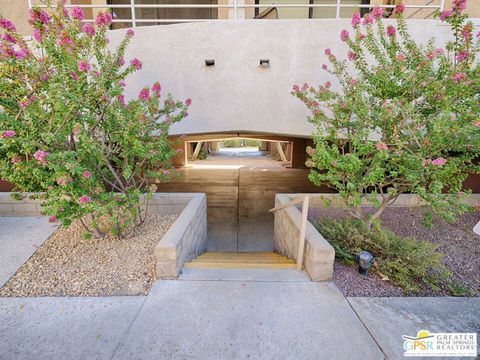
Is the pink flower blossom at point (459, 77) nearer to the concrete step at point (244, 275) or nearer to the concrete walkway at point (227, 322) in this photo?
the concrete walkway at point (227, 322)

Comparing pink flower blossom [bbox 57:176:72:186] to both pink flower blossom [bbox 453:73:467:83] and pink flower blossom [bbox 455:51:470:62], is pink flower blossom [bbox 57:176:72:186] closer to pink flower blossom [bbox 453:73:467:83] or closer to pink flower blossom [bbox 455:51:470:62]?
pink flower blossom [bbox 453:73:467:83]

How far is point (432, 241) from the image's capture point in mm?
3686

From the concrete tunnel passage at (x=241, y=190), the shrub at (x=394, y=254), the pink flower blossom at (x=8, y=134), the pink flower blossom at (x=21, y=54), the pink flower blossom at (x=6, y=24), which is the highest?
the pink flower blossom at (x=6, y=24)

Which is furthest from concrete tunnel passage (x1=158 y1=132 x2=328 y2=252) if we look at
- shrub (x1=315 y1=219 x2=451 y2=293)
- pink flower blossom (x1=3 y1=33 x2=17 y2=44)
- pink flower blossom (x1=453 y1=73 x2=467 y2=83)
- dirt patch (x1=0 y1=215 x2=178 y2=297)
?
pink flower blossom (x1=453 y1=73 x2=467 y2=83)

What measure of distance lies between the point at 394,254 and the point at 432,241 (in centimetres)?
133

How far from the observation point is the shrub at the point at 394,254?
104 inches

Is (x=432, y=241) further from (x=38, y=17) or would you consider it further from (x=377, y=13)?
(x=38, y=17)

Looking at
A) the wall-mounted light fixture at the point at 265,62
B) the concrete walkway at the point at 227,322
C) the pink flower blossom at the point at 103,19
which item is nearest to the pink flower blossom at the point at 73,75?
the pink flower blossom at the point at 103,19

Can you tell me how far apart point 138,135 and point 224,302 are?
2.31 meters

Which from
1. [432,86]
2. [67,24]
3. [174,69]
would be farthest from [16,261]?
[432,86]

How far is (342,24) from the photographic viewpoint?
442cm

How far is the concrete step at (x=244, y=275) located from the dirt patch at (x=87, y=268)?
17.7 inches

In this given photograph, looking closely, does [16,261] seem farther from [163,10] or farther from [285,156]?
[285,156]

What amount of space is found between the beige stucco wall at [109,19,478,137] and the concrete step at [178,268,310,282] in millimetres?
2894
